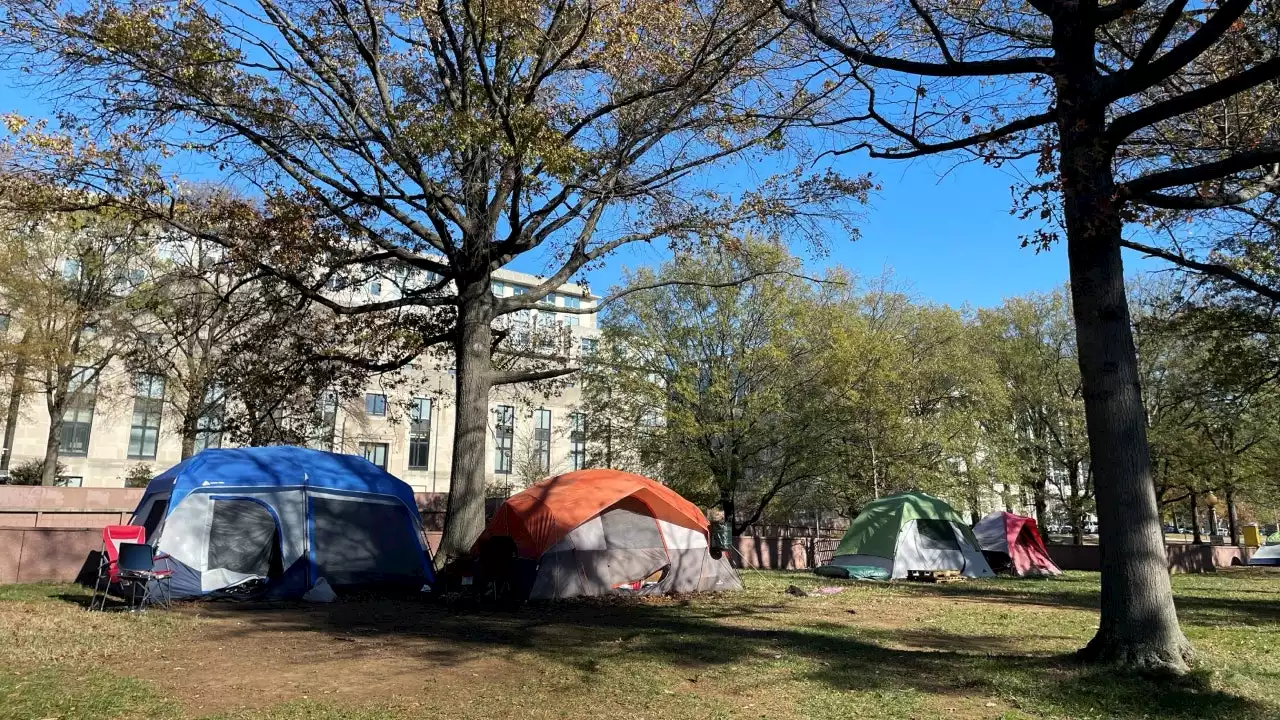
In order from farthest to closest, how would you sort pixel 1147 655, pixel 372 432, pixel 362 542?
pixel 372 432
pixel 362 542
pixel 1147 655

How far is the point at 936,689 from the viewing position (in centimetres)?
644

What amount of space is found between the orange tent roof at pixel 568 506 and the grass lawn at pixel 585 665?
1.35 m

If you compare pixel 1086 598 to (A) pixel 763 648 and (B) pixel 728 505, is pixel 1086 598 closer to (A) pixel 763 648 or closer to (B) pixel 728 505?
(A) pixel 763 648

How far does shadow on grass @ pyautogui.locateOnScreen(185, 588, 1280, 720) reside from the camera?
6063 mm

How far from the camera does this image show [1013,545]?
69.7 ft

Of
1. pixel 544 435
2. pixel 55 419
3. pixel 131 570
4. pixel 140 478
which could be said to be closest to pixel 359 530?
pixel 131 570

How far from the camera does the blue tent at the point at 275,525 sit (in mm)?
11609

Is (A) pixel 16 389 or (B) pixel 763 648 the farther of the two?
(A) pixel 16 389

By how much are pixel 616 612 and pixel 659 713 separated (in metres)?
5.32

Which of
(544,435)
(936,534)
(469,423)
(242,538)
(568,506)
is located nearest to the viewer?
(242,538)

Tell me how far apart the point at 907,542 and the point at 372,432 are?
1508 inches

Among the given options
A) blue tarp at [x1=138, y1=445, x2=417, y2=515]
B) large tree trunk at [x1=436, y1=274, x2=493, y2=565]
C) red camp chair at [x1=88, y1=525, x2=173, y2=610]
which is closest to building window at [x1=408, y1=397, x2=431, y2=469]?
large tree trunk at [x1=436, y1=274, x2=493, y2=565]

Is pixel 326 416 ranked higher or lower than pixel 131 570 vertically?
higher

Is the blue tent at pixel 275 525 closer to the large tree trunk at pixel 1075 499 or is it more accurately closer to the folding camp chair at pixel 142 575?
the folding camp chair at pixel 142 575
